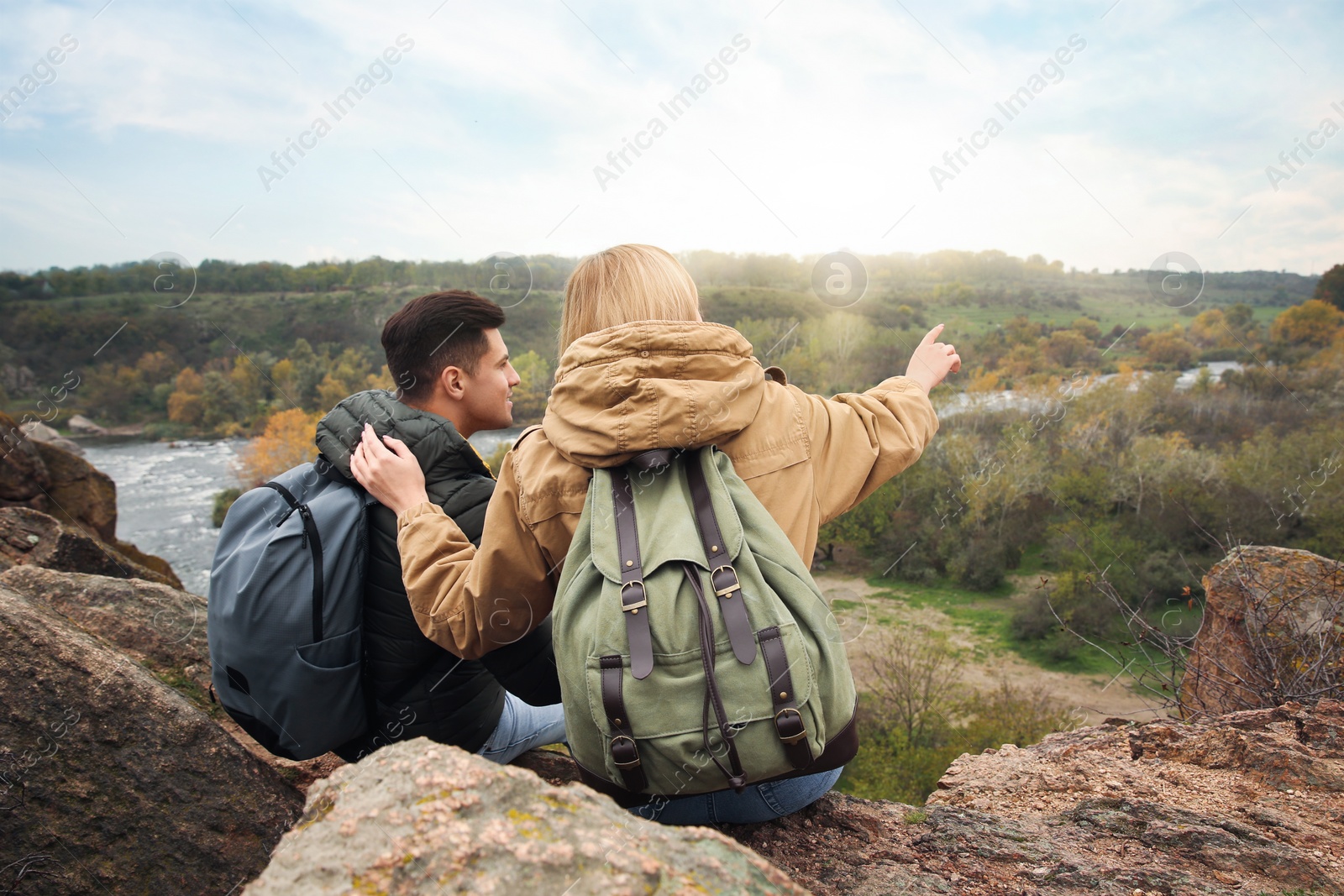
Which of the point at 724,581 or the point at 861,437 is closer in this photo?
the point at 724,581

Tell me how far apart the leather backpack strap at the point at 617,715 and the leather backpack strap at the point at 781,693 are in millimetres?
321

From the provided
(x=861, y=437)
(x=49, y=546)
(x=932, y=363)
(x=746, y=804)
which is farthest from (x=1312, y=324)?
(x=49, y=546)

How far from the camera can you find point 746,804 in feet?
7.17

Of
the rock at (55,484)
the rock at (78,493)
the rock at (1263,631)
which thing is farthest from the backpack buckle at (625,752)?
the rock at (78,493)

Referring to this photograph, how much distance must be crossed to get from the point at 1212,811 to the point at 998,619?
47.8 meters

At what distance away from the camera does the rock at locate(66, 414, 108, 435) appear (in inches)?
3002

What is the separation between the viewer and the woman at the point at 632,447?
66.6 inches

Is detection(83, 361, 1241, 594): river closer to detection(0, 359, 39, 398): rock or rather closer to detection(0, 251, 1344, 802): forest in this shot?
detection(0, 251, 1344, 802): forest

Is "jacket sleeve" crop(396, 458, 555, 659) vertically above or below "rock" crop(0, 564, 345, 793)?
above

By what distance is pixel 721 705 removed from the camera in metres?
1.54

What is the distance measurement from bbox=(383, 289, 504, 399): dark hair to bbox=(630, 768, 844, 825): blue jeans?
5.92ft

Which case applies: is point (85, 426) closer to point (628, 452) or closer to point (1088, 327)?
point (628, 452)

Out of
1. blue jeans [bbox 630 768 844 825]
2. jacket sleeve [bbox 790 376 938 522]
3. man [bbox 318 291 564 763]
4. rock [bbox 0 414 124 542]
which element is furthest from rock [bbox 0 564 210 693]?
rock [bbox 0 414 124 542]

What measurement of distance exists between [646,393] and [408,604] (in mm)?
1191
